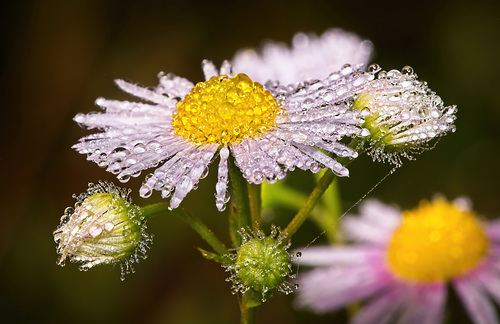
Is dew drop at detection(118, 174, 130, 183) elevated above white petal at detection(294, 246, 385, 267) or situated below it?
below

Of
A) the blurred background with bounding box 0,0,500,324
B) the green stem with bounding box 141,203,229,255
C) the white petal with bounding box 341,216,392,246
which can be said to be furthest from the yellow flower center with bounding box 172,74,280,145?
the blurred background with bounding box 0,0,500,324
